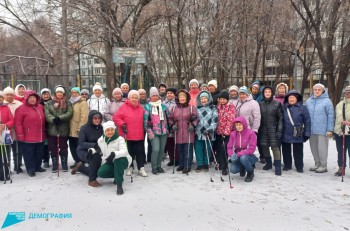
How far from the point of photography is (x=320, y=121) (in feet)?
17.7

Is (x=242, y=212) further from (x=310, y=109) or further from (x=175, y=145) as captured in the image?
(x=310, y=109)

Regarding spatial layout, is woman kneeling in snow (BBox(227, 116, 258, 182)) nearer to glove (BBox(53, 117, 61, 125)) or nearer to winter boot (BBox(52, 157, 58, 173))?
glove (BBox(53, 117, 61, 125))

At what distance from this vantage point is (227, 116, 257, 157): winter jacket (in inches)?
197

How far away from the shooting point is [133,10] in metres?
11.0

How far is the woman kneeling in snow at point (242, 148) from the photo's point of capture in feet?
16.4

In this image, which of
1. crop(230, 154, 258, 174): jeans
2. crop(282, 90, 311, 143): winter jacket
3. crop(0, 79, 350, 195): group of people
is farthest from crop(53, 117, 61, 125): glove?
crop(282, 90, 311, 143): winter jacket

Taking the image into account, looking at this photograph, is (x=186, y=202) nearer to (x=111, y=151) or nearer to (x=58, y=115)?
(x=111, y=151)

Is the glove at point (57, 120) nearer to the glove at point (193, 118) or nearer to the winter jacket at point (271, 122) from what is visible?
the glove at point (193, 118)

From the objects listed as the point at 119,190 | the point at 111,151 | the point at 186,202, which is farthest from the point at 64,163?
the point at 186,202

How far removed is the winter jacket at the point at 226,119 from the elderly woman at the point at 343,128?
6.18 feet

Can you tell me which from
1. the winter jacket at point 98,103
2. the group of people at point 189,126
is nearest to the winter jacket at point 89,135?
the group of people at point 189,126

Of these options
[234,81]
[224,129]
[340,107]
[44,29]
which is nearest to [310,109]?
[340,107]

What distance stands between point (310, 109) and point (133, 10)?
7.84 meters

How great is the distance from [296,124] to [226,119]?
4.25 feet
